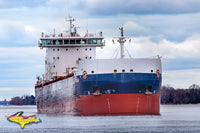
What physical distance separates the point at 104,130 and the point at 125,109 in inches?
509

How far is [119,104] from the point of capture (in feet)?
188

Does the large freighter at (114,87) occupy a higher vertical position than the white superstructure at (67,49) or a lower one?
lower

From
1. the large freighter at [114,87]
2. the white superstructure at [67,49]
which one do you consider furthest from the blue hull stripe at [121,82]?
the white superstructure at [67,49]

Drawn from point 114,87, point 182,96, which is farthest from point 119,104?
point 182,96

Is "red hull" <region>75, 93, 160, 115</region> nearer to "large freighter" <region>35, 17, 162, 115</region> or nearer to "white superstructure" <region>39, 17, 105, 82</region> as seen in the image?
"large freighter" <region>35, 17, 162, 115</region>

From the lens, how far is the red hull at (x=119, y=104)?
57344mm

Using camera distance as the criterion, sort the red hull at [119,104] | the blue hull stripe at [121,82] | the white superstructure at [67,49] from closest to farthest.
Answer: the blue hull stripe at [121,82], the red hull at [119,104], the white superstructure at [67,49]

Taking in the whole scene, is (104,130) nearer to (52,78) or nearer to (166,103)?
(52,78)

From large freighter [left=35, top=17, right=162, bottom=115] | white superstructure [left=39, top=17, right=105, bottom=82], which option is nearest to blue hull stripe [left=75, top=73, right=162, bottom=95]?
large freighter [left=35, top=17, right=162, bottom=115]

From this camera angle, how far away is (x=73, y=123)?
51.8m

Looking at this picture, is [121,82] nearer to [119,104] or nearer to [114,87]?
[114,87]

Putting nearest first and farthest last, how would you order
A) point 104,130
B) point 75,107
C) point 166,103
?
point 104,130, point 75,107, point 166,103

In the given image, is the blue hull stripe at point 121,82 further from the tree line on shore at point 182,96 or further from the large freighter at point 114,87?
the tree line on shore at point 182,96

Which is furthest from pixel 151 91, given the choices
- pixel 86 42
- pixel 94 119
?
pixel 86 42
